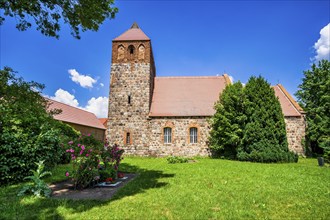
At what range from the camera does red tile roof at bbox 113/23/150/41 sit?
19733 mm

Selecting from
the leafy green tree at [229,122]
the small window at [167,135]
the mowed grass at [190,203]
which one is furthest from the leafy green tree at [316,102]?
the mowed grass at [190,203]

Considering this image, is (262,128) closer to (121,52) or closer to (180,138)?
(180,138)

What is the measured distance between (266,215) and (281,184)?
11.2ft

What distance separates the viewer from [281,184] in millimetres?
6930

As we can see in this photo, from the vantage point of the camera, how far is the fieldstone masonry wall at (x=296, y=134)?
17.5 meters

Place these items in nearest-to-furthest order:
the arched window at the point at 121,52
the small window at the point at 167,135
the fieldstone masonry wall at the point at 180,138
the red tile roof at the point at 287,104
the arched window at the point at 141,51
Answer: the fieldstone masonry wall at the point at 180,138
the red tile roof at the point at 287,104
the small window at the point at 167,135
the arched window at the point at 141,51
the arched window at the point at 121,52

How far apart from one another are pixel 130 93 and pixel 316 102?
20.9 m

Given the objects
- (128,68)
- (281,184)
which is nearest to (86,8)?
(281,184)

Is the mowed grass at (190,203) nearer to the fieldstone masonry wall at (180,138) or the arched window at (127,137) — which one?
the fieldstone masonry wall at (180,138)

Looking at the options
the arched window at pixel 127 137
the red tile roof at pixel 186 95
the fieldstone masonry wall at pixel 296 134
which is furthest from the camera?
the red tile roof at pixel 186 95

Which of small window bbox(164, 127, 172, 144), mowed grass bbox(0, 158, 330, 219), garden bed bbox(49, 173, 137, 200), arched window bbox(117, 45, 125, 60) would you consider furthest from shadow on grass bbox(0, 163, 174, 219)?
arched window bbox(117, 45, 125, 60)

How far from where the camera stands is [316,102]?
21.5m

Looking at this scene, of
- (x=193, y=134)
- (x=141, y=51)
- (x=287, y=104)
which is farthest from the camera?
(x=141, y=51)

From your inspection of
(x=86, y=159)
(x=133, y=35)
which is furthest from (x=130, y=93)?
(x=86, y=159)
